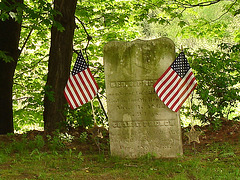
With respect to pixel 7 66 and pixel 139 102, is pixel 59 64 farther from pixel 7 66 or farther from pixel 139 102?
pixel 139 102

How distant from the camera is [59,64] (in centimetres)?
895

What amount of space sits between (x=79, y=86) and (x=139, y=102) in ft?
3.94

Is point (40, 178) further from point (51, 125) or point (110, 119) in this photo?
point (51, 125)

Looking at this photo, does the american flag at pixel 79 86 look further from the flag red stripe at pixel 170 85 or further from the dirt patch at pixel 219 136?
the dirt patch at pixel 219 136

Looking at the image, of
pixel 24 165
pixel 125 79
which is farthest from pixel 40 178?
pixel 125 79

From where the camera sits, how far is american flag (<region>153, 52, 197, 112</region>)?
6250 mm

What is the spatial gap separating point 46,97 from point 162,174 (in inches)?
176

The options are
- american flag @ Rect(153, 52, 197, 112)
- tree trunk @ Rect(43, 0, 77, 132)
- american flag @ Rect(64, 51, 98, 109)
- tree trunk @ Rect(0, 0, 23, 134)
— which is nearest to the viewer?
american flag @ Rect(153, 52, 197, 112)

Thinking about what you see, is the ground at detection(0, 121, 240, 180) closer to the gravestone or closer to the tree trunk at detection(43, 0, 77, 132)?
the gravestone

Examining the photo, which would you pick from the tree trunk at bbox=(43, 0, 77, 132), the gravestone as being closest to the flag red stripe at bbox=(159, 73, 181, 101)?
the gravestone

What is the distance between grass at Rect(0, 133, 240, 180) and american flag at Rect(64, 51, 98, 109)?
41.0 inches

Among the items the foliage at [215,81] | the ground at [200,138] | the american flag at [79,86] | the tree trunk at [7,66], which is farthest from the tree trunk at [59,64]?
the foliage at [215,81]

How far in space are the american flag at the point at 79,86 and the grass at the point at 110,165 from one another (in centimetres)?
104

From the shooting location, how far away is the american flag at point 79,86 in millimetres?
6688
